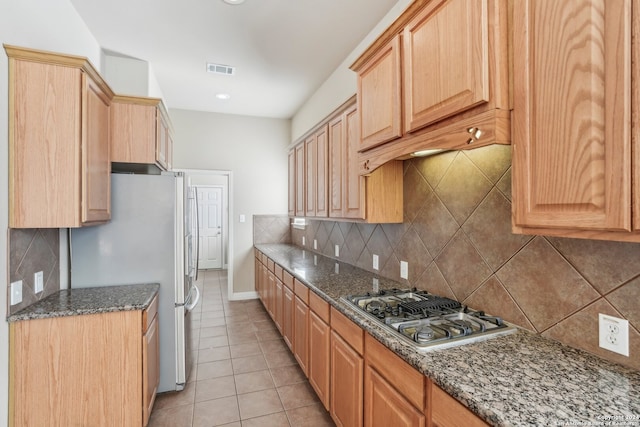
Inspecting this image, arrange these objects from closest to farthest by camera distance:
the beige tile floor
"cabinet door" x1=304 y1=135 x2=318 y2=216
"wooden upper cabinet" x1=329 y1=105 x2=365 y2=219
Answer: the beige tile floor, "wooden upper cabinet" x1=329 y1=105 x2=365 y2=219, "cabinet door" x1=304 y1=135 x2=318 y2=216

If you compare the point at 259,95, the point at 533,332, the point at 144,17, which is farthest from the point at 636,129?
the point at 259,95

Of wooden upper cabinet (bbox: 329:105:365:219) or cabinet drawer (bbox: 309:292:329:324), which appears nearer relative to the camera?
cabinet drawer (bbox: 309:292:329:324)

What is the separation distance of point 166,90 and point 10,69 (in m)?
2.72

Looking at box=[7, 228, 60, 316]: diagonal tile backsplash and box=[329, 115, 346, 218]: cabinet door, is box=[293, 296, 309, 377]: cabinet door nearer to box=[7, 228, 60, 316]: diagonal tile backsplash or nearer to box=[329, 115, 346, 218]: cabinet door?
box=[329, 115, 346, 218]: cabinet door

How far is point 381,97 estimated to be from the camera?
6.17 feet

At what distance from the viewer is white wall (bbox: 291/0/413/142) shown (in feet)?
8.70

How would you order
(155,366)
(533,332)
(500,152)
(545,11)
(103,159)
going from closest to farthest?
1. (545,11)
2. (533,332)
3. (500,152)
4. (103,159)
5. (155,366)

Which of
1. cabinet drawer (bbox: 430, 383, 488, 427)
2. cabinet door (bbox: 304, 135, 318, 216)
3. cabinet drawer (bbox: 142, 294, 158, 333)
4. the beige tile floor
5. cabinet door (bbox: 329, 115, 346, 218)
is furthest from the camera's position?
cabinet door (bbox: 304, 135, 318, 216)

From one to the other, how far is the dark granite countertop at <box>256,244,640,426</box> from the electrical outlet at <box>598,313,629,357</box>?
58mm

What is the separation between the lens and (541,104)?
104 cm

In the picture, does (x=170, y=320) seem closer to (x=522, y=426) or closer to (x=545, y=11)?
(x=522, y=426)

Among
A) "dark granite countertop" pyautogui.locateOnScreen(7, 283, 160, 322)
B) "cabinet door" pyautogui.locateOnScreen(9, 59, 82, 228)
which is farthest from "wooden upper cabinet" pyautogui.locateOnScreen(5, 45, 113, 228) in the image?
"dark granite countertop" pyautogui.locateOnScreen(7, 283, 160, 322)

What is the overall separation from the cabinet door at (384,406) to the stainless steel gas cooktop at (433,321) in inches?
9.7

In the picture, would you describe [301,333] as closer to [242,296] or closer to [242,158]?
[242,296]
